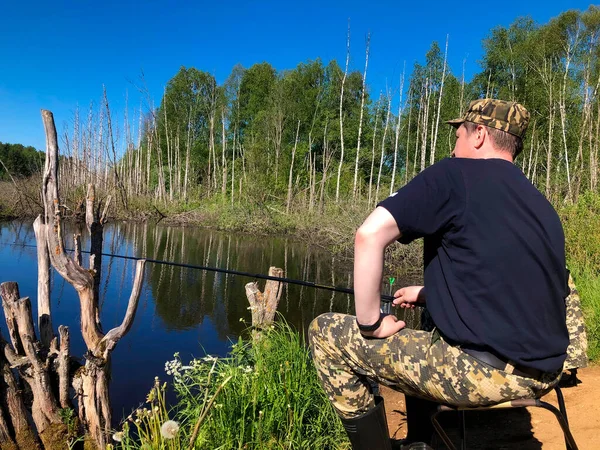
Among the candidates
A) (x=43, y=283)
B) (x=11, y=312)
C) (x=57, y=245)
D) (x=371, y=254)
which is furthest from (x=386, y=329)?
(x=43, y=283)

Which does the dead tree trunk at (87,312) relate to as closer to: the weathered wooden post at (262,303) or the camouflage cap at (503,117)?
the weathered wooden post at (262,303)

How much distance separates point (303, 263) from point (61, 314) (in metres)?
8.07

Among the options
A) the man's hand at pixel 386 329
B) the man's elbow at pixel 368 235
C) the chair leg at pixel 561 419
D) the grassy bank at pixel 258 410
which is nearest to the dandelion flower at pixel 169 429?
the grassy bank at pixel 258 410

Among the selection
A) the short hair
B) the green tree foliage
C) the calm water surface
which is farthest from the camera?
the green tree foliage

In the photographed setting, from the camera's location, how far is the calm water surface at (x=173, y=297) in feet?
20.3

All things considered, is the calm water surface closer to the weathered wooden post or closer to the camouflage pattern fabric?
the weathered wooden post

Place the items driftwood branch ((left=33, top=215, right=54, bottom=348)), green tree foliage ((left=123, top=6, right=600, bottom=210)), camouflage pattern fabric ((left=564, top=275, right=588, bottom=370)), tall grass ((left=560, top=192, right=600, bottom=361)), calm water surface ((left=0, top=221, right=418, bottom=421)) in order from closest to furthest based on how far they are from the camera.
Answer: camouflage pattern fabric ((left=564, top=275, right=588, bottom=370)) < driftwood branch ((left=33, top=215, right=54, bottom=348)) < tall grass ((left=560, top=192, right=600, bottom=361)) < calm water surface ((left=0, top=221, right=418, bottom=421)) < green tree foliage ((left=123, top=6, right=600, bottom=210))

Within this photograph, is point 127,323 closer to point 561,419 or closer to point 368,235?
point 368,235

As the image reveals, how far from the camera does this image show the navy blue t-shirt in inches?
56.5

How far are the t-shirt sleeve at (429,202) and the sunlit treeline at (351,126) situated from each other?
12.6m

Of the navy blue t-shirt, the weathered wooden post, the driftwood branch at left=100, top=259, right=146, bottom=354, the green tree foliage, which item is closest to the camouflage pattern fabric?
the navy blue t-shirt

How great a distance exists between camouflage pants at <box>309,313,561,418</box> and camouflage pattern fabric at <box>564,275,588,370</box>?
46 centimetres

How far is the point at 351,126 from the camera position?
31.8m

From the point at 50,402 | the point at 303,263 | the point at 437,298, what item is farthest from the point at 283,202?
the point at 437,298
